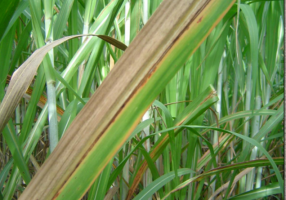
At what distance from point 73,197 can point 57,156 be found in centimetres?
3

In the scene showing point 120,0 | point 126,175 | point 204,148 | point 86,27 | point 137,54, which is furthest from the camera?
point 204,148

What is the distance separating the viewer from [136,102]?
153 mm

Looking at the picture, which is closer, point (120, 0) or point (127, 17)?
point (120, 0)

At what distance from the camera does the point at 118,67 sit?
0.15 m

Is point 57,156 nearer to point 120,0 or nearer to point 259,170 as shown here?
point 120,0

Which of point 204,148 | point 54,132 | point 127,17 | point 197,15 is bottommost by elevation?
point 204,148

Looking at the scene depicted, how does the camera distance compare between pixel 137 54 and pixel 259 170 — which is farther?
pixel 259 170

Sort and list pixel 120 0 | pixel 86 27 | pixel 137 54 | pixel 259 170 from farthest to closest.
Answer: pixel 259 170
pixel 86 27
pixel 120 0
pixel 137 54

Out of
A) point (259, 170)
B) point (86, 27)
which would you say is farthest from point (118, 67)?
point (259, 170)

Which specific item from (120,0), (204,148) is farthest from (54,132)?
(204,148)

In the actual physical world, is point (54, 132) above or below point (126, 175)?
above

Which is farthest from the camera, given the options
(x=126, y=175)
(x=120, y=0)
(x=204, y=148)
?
(x=204, y=148)

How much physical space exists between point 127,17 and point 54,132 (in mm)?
378

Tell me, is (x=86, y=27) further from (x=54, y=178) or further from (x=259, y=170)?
(x=259, y=170)
